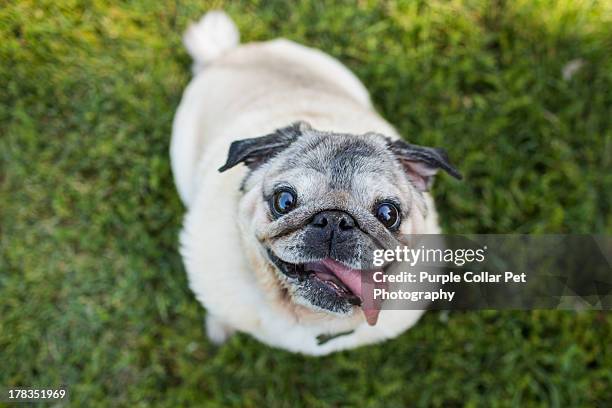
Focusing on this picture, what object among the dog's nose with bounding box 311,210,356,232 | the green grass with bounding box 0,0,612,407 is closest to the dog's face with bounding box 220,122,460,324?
the dog's nose with bounding box 311,210,356,232

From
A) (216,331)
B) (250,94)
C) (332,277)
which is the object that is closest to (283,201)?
(332,277)

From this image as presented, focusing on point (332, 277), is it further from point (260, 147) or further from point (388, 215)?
point (260, 147)

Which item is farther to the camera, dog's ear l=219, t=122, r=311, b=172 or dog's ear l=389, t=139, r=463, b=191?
dog's ear l=389, t=139, r=463, b=191

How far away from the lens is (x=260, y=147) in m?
2.76

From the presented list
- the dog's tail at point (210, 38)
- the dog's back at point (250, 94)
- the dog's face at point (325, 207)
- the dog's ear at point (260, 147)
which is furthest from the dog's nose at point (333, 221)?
the dog's tail at point (210, 38)

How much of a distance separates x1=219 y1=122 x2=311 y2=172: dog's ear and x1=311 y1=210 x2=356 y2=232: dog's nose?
531 mm

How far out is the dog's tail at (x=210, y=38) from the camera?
4434 mm

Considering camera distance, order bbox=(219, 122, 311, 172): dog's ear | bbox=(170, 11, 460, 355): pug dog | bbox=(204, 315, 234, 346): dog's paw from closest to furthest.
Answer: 1. bbox=(170, 11, 460, 355): pug dog
2. bbox=(219, 122, 311, 172): dog's ear
3. bbox=(204, 315, 234, 346): dog's paw

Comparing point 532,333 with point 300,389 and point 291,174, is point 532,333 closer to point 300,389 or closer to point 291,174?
point 300,389

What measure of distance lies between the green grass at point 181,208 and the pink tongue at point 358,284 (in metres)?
1.69

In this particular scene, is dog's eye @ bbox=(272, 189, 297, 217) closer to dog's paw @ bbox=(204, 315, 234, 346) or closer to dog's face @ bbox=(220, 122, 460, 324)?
dog's face @ bbox=(220, 122, 460, 324)

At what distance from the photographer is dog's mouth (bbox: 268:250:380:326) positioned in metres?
2.59

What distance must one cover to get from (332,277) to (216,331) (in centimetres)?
198

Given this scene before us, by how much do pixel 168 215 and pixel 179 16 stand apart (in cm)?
193
